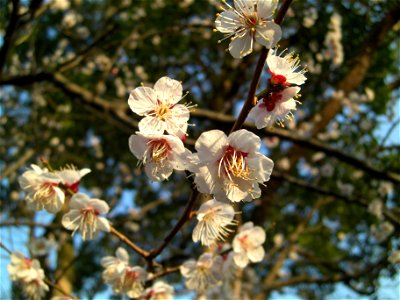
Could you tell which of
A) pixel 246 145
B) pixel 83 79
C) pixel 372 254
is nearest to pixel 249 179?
pixel 246 145

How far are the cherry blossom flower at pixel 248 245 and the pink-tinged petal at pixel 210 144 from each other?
2.83ft

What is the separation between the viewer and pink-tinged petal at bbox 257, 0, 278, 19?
1.11 meters

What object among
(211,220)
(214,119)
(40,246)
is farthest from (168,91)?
(40,246)

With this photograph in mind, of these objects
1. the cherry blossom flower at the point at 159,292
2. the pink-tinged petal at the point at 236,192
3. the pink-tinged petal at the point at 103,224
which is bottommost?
the cherry blossom flower at the point at 159,292

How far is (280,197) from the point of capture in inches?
221

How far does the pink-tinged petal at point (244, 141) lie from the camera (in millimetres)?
1101

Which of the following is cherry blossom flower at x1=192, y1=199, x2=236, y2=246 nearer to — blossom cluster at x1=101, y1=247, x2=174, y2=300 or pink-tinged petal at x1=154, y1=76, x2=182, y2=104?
blossom cluster at x1=101, y1=247, x2=174, y2=300

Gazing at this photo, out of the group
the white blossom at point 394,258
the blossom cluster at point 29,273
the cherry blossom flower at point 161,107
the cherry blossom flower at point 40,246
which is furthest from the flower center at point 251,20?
the white blossom at point 394,258

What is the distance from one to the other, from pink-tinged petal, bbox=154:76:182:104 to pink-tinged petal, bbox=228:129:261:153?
0.25 meters

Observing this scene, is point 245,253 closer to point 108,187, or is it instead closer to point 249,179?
point 249,179

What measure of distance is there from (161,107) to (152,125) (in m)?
0.08

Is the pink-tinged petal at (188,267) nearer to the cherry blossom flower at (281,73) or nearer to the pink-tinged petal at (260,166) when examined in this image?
the pink-tinged petal at (260,166)

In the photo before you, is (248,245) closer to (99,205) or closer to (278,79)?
(99,205)

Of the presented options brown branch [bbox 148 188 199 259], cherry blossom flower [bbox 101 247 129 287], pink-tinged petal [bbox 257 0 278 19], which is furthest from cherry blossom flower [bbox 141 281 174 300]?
pink-tinged petal [bbox 257 0 278 19]
